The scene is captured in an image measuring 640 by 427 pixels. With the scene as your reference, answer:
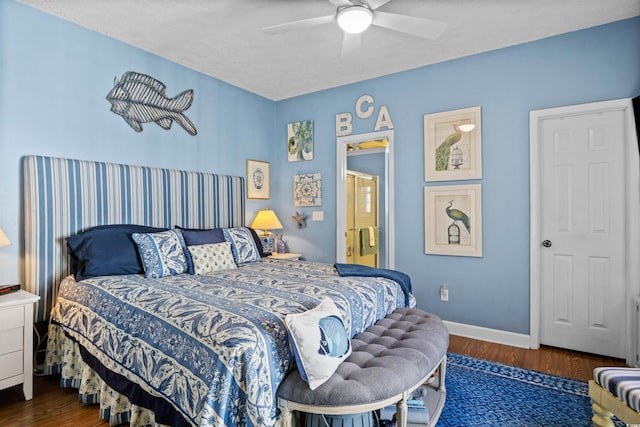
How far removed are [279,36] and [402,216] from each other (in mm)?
2135

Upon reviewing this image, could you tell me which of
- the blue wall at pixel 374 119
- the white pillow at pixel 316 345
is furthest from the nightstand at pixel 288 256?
the white pillow at pixel 316 345

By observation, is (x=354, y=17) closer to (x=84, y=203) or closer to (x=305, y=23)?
(x=305, y=23)

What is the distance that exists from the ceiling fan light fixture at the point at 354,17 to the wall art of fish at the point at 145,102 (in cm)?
201

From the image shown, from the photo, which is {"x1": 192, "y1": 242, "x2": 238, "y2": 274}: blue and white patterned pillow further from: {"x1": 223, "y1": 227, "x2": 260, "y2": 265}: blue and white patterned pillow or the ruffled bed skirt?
the ruffled bed skirt

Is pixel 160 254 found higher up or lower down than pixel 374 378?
higher up

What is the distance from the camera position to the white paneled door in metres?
2.87

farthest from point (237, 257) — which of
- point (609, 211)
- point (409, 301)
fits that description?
point (609, 211)

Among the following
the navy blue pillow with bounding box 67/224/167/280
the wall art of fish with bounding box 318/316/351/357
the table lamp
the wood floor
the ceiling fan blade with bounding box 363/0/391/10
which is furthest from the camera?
the table lamp

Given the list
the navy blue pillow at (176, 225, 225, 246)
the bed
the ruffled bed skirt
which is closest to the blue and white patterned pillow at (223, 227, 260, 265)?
the bed

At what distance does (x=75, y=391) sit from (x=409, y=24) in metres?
3.47

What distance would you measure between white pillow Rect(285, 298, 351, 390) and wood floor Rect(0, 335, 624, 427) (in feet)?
4.48

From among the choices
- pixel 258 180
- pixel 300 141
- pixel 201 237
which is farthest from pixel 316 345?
pixel 300 141

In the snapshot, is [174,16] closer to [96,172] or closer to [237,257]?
[96,172]

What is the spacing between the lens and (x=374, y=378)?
4.88 feet
